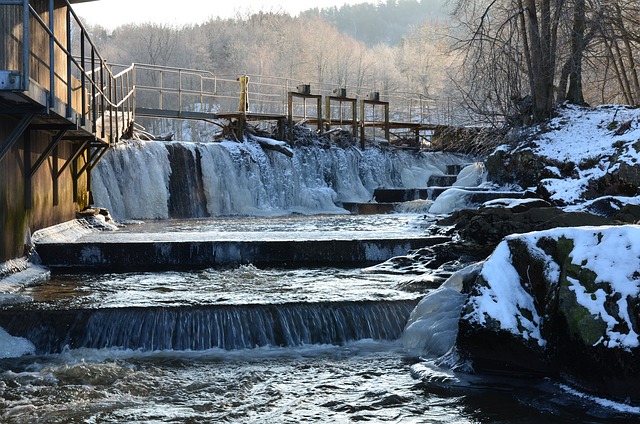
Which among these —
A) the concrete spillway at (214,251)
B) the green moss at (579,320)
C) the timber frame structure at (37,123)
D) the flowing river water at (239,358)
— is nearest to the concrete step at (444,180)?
the concrete spillway at (214,251)

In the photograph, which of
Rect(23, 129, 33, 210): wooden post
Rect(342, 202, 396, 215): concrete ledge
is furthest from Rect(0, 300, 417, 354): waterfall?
Rect(342, 202, 396, 215): concrete ledge

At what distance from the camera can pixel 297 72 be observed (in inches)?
2798

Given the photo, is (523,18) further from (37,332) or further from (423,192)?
(37,332)

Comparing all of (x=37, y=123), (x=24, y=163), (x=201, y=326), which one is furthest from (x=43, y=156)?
(x=201, y=326)

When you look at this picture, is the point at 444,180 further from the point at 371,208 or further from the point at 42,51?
the point at 42,51

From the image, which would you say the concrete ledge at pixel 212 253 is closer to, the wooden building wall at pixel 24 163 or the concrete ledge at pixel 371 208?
the wooden building wall at pixel 24 163

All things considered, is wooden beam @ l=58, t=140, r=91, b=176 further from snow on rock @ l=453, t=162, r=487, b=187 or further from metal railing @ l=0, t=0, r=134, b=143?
snow on rock @ l=453, t=162, r=487, b=187

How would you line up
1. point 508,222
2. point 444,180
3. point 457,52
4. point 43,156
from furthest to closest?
point 457,52 → point 444,180 → point 508,222 → point 43,156

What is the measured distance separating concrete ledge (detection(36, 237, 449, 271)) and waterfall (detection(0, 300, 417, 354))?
133 inches

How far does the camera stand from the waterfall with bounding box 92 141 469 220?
1903cm

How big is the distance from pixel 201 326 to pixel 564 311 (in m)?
3.44

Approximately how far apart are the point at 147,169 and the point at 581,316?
50.9ft

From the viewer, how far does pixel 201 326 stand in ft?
23.9

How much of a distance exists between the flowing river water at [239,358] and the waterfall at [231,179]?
8.37m
